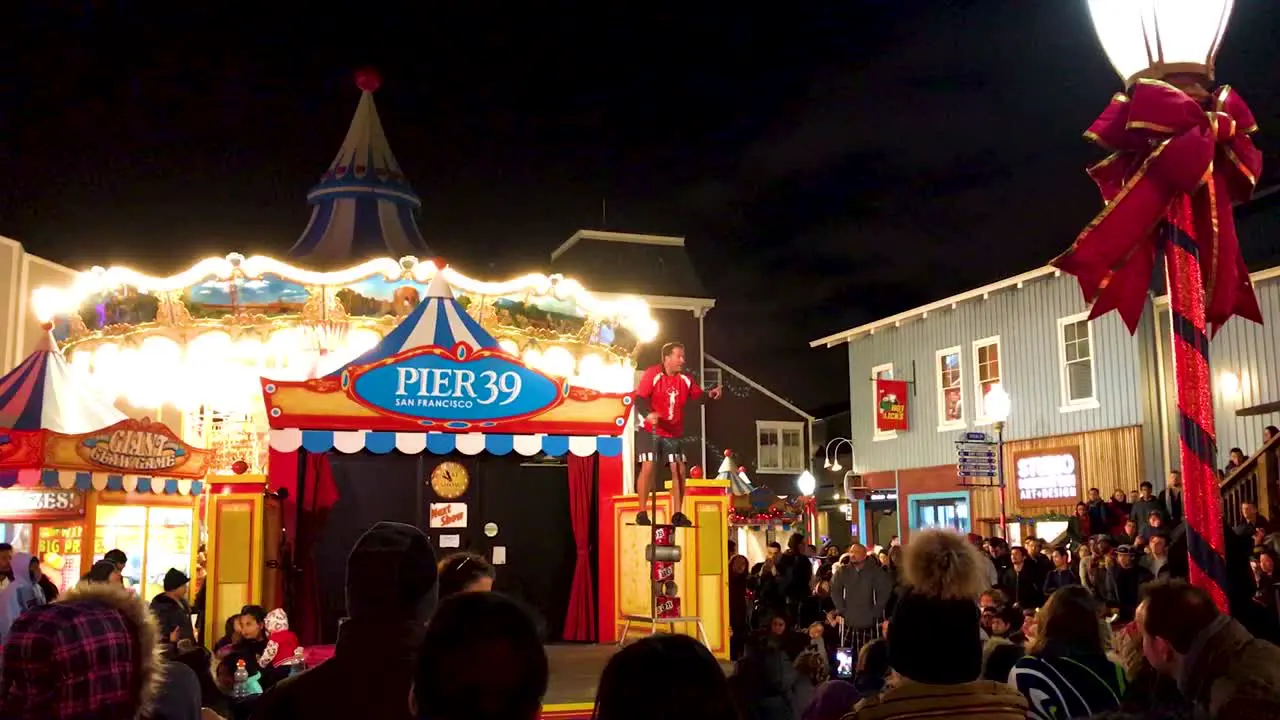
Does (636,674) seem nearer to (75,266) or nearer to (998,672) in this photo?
(998,672)

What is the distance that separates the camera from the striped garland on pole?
4.33 metres

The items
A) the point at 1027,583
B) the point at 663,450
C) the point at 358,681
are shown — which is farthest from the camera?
the point at 1027,583

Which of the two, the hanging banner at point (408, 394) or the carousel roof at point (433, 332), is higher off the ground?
the carousel roof at point (433, 332)

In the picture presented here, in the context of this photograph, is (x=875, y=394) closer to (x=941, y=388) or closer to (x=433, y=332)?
(x=941, y=388)

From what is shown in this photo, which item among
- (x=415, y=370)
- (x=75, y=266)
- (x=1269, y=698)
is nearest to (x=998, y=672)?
(x=1269, y=698)

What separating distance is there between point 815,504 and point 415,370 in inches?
1054

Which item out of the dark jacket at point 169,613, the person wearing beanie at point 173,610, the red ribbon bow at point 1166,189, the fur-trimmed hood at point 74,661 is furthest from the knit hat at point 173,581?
the red ribbon bow at point 1166,189

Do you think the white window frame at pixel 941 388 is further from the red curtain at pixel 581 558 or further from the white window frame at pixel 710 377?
the red curtain at pixel 581 558

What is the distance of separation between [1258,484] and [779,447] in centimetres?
2189

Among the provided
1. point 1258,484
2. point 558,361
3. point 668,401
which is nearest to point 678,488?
point 668,401

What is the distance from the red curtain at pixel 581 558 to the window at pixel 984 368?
1125 centimetres

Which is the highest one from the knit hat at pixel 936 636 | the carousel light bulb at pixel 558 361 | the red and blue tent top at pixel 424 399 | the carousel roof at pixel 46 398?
the carousel light bulb at pixel 558 361

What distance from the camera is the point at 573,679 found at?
10.4 m

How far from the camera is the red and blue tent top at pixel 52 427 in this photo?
14227 mm
